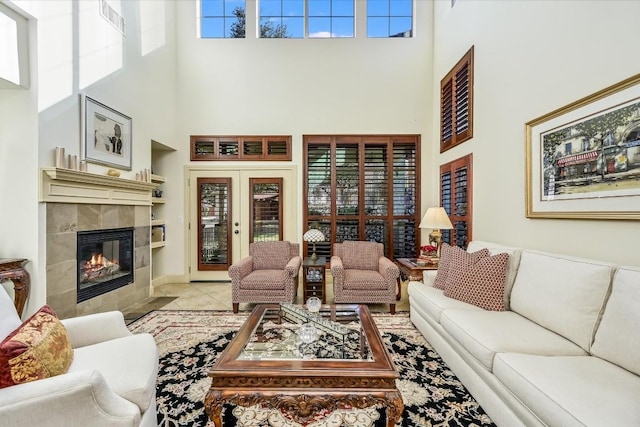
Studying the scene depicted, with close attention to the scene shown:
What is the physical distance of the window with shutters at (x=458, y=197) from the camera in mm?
3736

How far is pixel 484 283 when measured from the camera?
2416 mm

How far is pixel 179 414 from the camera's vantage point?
1.82 m

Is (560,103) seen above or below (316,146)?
below

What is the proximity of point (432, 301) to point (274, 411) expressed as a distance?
5.05 ft

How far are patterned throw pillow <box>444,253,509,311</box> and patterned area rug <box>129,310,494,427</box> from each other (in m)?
0.58

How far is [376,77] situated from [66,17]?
4.13m

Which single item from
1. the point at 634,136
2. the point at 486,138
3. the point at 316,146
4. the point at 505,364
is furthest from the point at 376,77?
the point at 505,364

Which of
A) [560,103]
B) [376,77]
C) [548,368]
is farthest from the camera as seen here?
[376,77]

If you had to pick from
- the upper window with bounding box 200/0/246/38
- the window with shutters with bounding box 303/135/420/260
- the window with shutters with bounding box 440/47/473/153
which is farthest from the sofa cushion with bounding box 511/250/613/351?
the upper window with bounding box 200/0/246/38

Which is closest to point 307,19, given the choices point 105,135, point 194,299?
point 105,135

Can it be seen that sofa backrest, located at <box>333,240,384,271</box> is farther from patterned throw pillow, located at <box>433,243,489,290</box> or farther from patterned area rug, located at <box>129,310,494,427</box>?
patterned throw pillow, located at <box>433,243,489,290</box>

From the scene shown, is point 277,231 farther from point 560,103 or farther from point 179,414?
point 560,103

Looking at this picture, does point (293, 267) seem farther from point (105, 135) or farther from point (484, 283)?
point (105, 135)

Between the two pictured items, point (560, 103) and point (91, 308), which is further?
point (91, 308)
